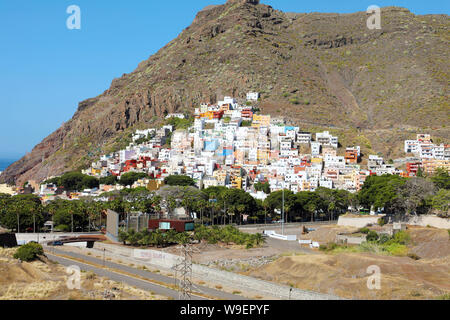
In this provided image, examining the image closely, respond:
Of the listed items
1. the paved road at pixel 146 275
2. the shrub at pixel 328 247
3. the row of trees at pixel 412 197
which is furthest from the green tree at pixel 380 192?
the paved road at pixel 146 275

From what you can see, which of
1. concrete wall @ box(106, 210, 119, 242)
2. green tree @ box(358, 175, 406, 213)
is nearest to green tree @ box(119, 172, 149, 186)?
green tree @ box(358, 175, 406, 213)

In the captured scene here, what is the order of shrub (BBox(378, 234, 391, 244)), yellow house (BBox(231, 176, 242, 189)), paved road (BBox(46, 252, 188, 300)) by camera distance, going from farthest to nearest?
yellow house (BBox(231, 176, 242, 189))
shrub (BBox(378, 234, 391, 244))
paved road (BBox(46, 252, 188, 300))

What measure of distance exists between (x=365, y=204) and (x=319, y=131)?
210ft

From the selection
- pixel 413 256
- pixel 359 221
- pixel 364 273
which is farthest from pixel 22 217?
pixel 413 256

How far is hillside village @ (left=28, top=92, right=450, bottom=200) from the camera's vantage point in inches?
4872

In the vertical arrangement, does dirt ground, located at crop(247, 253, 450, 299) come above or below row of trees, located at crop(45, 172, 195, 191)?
below

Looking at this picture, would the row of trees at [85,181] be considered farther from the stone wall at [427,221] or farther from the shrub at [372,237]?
the shrub at [372,237]

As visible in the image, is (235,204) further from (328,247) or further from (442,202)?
(442,202)

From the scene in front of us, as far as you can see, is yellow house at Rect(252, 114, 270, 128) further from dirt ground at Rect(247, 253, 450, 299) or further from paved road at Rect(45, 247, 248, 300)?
dirt ground at Rect(247, 253, 450, 299)

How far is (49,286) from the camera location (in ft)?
131

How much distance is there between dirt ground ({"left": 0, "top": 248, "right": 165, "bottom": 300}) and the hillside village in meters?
67.7

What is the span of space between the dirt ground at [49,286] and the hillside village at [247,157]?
67.7 m
